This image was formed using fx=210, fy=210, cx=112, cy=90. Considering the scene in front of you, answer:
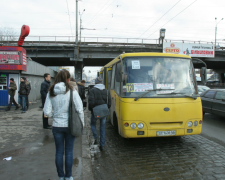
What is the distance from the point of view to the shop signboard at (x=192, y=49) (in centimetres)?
3253

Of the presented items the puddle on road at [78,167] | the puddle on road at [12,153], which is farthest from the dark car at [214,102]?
the puddle on road at [12,153]

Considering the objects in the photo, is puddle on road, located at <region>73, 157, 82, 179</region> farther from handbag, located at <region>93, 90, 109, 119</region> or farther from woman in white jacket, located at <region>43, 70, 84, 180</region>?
handbag, located at <region>93, 90, 109, 119</region>

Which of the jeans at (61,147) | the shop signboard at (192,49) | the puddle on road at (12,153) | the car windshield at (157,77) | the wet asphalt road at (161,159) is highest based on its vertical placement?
the shop signboard at (192,49)

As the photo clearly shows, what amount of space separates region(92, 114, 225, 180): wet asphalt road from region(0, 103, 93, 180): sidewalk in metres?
0.31

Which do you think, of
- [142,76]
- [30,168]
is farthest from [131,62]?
[30,168]

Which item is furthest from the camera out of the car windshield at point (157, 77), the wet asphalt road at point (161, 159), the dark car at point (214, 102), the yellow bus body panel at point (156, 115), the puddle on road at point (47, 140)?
the dark car at point (214, 102)

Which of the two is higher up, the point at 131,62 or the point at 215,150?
the point at 131,62

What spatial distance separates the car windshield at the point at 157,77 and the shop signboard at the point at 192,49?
2812 cm

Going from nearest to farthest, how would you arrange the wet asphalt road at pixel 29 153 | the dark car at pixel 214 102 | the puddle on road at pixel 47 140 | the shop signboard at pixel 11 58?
the wet asphalt road at pixel 29 153
the puddle on road at pixel 47 140
the dark car at pixel 214 102
the shop signboard at pixel 11 58

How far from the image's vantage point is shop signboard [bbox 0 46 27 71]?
11703 millimetres

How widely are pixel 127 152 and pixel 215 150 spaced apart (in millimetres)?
2205

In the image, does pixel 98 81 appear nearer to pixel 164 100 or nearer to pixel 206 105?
pixel 164 100

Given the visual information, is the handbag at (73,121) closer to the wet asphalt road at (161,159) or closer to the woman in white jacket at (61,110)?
the woman in white jacket at (61,110)

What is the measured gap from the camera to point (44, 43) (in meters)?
30.5
